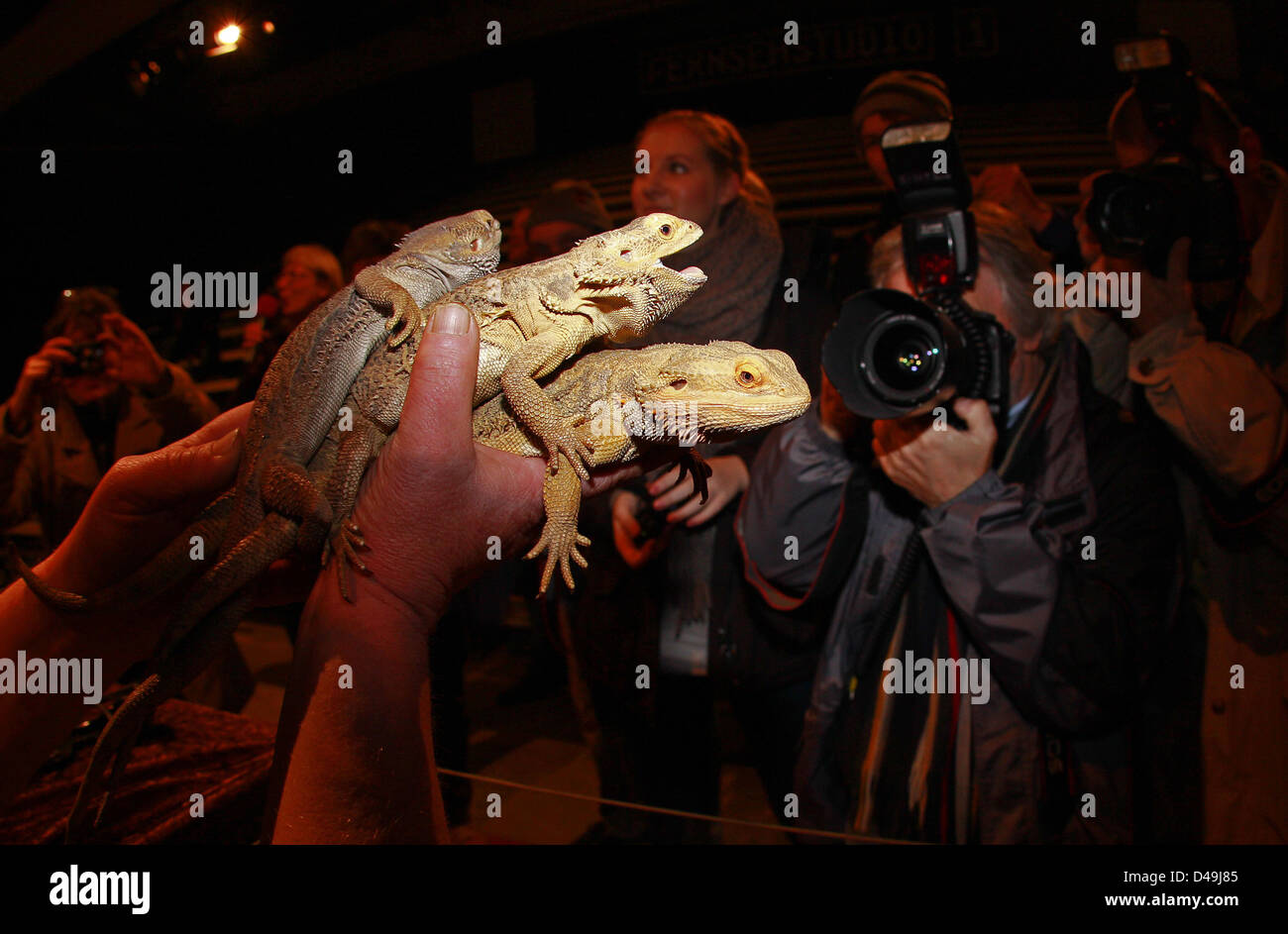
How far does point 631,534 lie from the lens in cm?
208

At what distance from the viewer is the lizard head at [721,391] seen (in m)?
0.94

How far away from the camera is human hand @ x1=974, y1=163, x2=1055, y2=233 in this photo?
90.5 inches

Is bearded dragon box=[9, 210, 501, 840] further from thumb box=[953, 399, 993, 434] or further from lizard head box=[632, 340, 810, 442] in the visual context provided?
thumb box=[953, 399, 993, 434]

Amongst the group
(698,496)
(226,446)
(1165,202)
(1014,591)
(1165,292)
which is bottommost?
(1014,591)

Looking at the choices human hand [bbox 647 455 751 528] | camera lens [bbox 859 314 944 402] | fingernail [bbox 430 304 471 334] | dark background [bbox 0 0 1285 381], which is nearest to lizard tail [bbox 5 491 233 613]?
fingernail [bbox 430 304 471 334]

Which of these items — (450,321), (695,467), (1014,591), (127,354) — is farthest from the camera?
(127,354)

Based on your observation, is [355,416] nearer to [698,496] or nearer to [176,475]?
[176,475]

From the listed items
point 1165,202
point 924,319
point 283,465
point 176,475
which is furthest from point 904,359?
point 176,475

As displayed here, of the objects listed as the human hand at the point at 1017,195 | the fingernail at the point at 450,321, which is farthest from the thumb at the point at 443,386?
the human hand at the point at 1017,195

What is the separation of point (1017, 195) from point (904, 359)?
4.19 feet

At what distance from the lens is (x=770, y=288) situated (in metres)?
1.91

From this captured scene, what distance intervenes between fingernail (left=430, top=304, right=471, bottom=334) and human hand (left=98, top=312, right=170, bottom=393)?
52.4 inches
